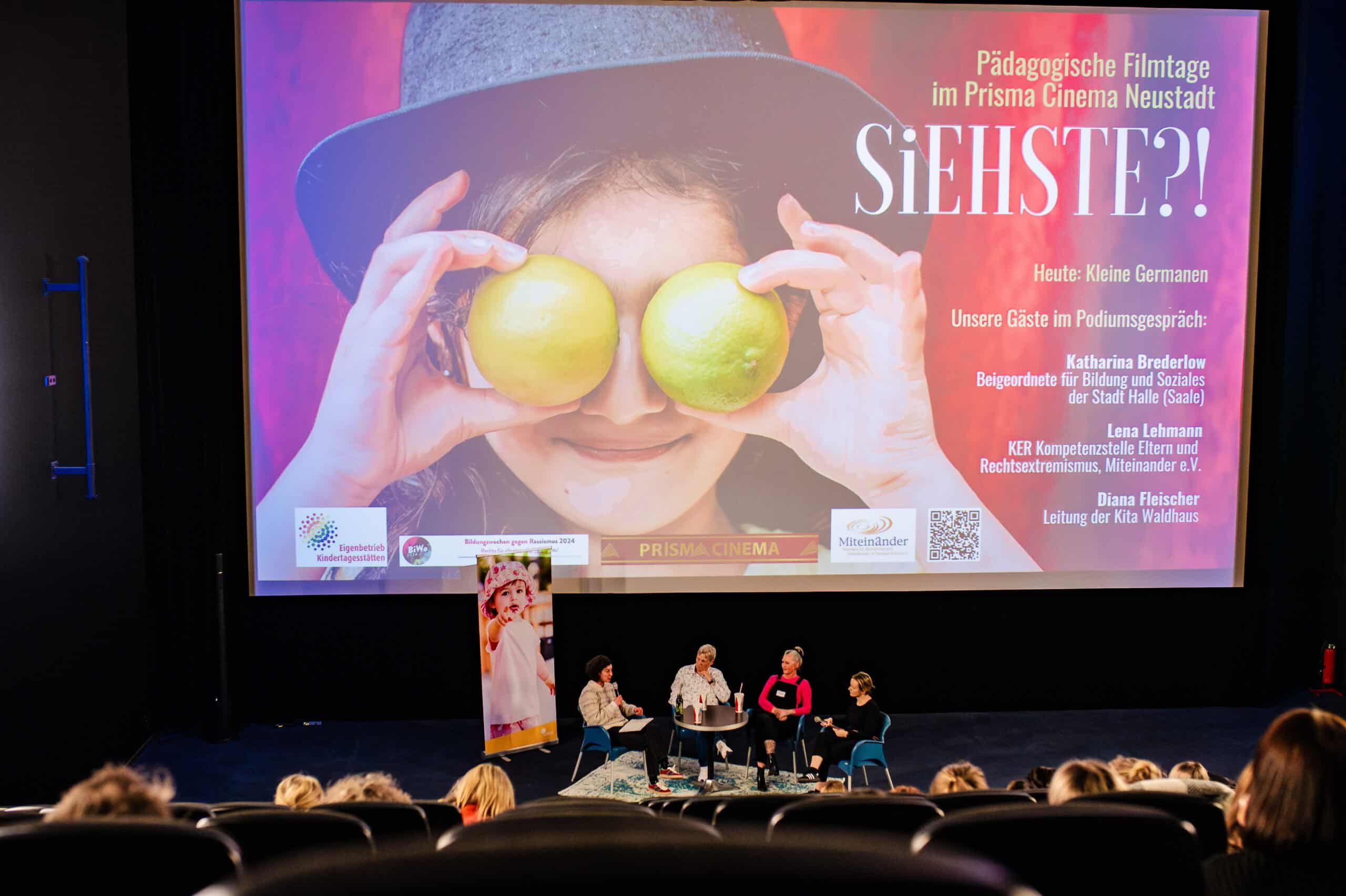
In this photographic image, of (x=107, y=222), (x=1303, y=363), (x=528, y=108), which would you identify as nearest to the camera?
(x=107, y=222)

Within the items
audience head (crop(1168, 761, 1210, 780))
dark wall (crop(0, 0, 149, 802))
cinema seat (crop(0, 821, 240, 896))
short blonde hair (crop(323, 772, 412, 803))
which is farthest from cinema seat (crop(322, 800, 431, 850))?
dark wall (crop(0, 0, 149, 802))

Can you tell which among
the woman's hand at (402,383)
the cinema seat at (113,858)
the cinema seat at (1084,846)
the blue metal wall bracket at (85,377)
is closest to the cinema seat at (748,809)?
the cinema seat at (1084,846)

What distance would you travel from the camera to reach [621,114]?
6.37 m

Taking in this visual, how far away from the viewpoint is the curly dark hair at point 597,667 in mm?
6035

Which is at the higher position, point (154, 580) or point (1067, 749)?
point (154, 580)

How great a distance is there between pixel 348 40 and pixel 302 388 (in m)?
2.18

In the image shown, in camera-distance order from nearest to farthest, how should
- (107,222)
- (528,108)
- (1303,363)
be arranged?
(107,222) < (528,108) < (1303,363)

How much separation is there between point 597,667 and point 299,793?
2.82 meters

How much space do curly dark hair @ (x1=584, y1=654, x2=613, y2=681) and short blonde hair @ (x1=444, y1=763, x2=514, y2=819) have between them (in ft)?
8.27

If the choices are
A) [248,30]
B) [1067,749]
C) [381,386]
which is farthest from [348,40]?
[1067,749]

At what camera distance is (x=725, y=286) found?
6.46 meters

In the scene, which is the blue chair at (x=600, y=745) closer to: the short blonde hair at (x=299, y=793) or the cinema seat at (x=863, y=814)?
the short blonde hair at (x=299, y=793)

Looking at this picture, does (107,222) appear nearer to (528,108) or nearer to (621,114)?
(528,108)

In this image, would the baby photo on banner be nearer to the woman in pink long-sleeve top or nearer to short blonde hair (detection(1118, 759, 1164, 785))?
the woman in pink long-sleeve top
